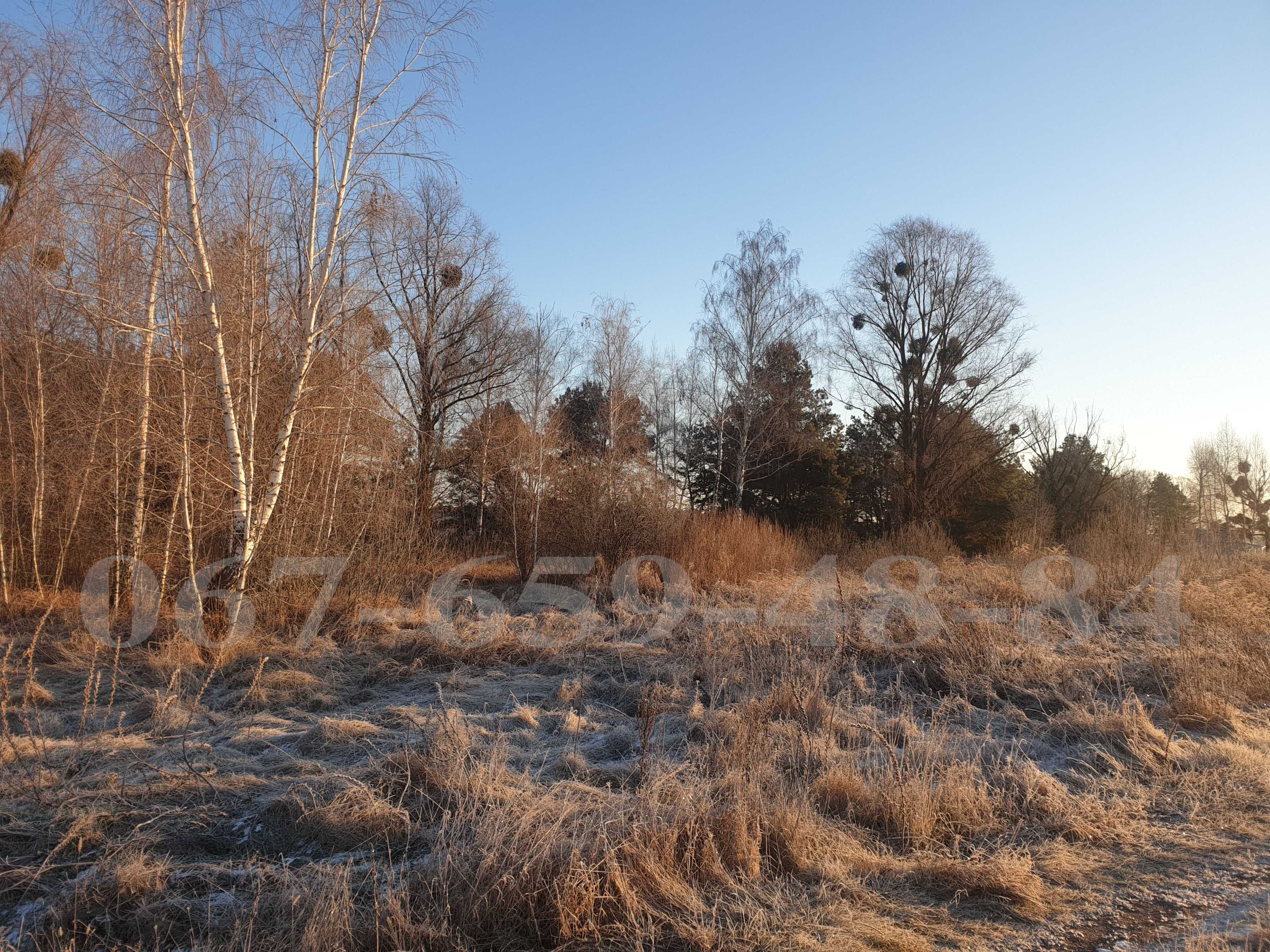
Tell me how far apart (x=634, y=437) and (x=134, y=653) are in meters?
15.7

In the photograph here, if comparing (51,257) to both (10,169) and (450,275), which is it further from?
(450,275)

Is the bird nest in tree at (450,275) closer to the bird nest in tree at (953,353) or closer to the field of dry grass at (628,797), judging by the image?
the field of dry grass at (628,797)

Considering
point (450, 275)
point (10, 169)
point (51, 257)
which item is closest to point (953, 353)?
point (450, 275)

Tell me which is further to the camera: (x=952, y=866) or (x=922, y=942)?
(x=952, y=866)

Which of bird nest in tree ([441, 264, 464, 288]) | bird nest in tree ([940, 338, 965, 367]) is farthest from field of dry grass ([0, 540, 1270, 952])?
bird nest in tree ([940, 338, 965, 367])

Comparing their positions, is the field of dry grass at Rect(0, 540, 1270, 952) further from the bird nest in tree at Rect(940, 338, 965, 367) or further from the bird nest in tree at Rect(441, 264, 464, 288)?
the bird nest in tree at Rect(940, 338, 965, 367)

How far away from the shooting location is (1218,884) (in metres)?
3.35

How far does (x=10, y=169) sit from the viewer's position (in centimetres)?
956

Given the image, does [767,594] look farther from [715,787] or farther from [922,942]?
[922,942]

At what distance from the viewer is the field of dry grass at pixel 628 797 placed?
9.20ft

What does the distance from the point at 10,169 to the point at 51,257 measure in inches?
54.3

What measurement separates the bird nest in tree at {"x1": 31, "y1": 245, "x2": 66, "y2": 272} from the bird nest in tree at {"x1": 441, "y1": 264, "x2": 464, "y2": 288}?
33.2 ft

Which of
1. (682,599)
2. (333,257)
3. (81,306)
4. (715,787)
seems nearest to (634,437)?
(682,599)

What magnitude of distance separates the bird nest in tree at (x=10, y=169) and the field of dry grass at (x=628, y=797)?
630 cm
